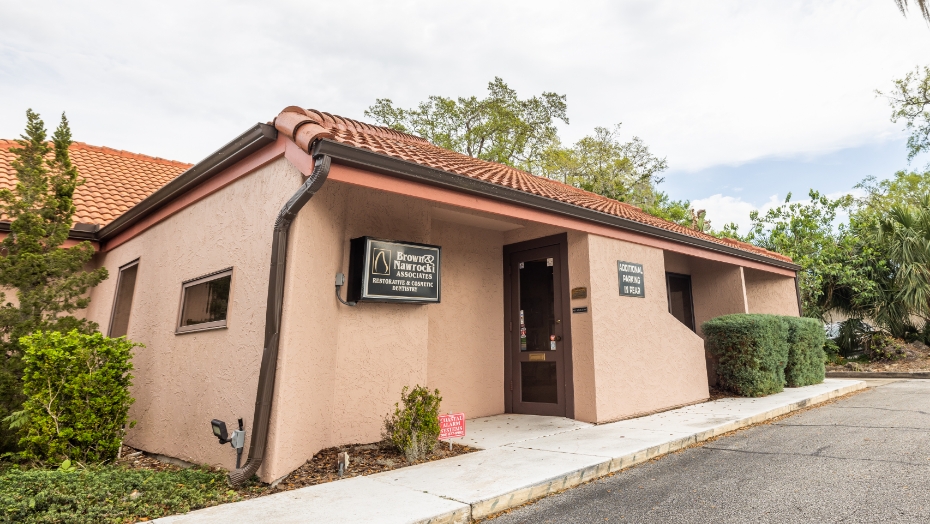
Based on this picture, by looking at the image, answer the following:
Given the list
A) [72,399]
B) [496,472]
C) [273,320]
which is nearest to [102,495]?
[273,320]

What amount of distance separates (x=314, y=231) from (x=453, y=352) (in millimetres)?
2948

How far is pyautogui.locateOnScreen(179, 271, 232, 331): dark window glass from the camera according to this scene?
486 cm

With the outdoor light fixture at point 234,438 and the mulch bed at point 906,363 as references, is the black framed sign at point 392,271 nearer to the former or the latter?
the outdoor light fixture at point 234,438

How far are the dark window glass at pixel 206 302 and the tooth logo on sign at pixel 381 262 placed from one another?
4.82ft

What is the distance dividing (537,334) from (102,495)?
5327 millimetres

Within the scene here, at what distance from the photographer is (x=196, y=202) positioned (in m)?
5.72

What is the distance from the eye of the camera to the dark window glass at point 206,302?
15.9 ft

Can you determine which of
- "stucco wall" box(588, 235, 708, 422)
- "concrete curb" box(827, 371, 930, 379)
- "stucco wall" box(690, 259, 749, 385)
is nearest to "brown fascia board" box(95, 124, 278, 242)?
"stucco wall" box(588, 235, 708, 422)

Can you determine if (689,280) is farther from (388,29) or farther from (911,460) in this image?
(388,29)

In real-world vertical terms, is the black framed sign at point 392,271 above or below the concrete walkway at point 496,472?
above

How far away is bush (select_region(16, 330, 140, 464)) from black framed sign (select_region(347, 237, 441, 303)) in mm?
2600

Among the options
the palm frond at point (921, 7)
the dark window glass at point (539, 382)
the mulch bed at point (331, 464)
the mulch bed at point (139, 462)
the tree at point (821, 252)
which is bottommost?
the mulch bed at point (139, 462)

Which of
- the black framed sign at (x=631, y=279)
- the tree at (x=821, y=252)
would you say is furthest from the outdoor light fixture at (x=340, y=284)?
the tree at (x=821, y=252)

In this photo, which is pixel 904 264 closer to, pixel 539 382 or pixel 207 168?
pixel 539 382
